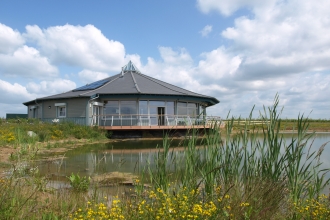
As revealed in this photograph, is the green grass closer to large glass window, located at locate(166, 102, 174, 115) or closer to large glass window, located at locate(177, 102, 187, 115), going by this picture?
large glass window, located at locate(166, 102, 174, 115)

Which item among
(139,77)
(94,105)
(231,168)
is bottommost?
(231,168)

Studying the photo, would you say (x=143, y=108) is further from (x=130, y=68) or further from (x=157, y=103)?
(x=130, y=68)

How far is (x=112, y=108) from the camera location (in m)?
24.8

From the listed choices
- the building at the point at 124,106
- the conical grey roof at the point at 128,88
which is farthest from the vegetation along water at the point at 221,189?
the conical grey roof at the point at 128,88

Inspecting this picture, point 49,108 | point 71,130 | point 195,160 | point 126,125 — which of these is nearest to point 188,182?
point 195,160

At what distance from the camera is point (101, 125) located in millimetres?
23875

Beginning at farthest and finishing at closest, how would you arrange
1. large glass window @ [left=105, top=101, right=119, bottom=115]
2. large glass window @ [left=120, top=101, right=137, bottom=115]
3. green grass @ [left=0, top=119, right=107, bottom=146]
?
1. large glass window @ [left=105, top=101, right=119, bottom=115]
2. large glass window @ [left=120, top=101, right=137, bottom=115]
3. green grass @ [left=0, top=119, right=107, bottom=146]

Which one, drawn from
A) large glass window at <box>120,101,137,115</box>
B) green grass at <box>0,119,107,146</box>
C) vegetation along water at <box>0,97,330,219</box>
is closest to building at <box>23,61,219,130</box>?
large glass window at <box>120,101,137,115</box>

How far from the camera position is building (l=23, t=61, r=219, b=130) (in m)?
23.4

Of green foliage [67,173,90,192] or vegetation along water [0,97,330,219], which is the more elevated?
vegetation along water [0,97,330,219]

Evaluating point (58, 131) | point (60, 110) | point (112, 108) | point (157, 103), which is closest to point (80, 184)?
point (58, 131)

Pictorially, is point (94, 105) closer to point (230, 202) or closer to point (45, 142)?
point (45, 142)

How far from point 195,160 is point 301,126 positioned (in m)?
1.53

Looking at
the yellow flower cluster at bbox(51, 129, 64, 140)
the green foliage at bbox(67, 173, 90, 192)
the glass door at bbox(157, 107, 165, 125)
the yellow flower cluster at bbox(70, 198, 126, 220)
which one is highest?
the glass door at bbox(157, 107, 165, 125)
